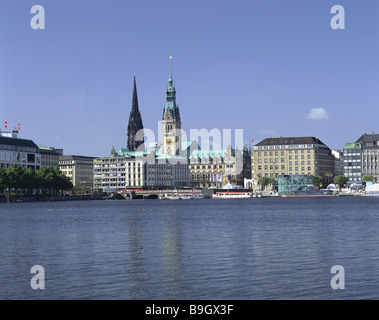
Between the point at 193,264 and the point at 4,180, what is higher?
the point at 4,180

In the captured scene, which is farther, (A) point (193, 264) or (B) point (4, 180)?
(B) point (4, 180)

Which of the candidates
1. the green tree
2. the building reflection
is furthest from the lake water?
the green tree

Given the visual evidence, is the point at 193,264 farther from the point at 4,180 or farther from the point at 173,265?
the point at 4,180

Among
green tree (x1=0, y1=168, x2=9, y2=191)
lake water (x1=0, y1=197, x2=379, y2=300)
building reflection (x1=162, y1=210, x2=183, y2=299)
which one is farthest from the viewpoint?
green tree (x1=0, y1=168, x2=9, y2=191)

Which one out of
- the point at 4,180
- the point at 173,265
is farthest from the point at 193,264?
the point at 4,180

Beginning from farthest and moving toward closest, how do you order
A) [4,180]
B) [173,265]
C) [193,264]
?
[4,180] → [193,264] → [173,265]

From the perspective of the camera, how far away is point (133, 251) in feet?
158

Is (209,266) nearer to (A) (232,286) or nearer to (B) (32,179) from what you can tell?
(A) (232,286)

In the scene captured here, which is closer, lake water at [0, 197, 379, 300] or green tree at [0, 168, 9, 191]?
lake water at [0, 197, 379, 300]

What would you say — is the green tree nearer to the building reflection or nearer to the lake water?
the lake water

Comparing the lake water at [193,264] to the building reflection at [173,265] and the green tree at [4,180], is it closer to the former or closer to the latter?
the building reflection at [173,265]

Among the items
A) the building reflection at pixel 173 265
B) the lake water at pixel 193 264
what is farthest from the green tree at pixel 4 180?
the building reflection at pixel 173 265

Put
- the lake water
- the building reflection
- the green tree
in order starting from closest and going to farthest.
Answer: the lake water, the building reflection, the green tree
